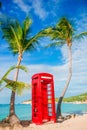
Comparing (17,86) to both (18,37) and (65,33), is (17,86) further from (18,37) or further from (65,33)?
(65,33)

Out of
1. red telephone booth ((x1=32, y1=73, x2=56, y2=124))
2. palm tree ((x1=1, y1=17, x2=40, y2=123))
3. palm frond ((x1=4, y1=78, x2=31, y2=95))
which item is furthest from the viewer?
palm tree ((x1=1, y1=17, x2=40, y2=123))

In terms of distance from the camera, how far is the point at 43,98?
41.3 ft

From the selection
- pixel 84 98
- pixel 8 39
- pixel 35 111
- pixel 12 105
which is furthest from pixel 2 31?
pixel 84 98

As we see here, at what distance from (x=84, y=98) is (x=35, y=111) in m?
101

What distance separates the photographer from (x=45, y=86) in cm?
1270

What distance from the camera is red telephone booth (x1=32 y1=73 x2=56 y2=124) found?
1234 centimetres

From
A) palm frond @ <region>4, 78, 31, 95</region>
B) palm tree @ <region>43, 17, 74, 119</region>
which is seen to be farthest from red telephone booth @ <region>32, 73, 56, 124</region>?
palm tree @ <region>43, 17, 74, 119</region>

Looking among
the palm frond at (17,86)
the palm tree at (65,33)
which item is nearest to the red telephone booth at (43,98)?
the palm frond at (17,86)

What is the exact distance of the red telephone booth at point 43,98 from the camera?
1234 cm

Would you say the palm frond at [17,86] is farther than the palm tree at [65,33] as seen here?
No

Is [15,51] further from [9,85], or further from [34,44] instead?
[9,85]

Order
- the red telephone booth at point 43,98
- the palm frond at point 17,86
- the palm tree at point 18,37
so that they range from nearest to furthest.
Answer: the palm frond at point 17,86 → the red telephone booth at point 43,98 → the palm tree at point 18,37

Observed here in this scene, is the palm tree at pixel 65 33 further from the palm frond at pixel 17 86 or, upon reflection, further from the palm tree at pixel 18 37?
the palm frond at pixel 17 86

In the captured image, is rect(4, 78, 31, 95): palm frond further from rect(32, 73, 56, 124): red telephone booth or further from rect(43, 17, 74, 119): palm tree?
rect(43, 17, 74, 119): palm tree
